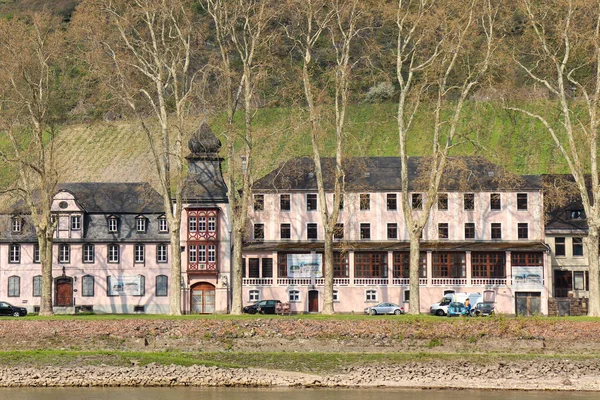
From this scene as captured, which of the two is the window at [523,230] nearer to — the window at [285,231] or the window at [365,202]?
the window at [365,202]

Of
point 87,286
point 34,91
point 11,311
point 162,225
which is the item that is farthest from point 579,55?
point 87,286

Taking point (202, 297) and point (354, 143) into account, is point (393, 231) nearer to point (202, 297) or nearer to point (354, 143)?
point (202, 297)

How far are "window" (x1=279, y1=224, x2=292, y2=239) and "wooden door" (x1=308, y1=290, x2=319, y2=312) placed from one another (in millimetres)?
5368

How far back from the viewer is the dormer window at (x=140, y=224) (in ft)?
270

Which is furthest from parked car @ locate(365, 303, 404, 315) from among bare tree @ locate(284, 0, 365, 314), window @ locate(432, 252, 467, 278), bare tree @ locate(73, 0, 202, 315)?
bare tree @ locate(73, 0, 202, 315)

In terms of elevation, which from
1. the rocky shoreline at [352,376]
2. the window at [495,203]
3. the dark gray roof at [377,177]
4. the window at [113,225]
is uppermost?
the dark gray roof at [377,177]

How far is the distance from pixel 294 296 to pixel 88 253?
15994 mm

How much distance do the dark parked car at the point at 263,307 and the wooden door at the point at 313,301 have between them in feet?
16.8

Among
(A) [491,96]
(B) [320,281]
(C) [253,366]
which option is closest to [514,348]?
(C) [253,366]

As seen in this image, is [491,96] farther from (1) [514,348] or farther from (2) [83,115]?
(2) [83,115]

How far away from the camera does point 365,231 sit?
276ft

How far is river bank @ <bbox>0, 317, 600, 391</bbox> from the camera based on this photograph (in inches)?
1761

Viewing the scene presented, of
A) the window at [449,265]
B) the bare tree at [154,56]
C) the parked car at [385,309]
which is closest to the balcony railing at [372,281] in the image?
the window at [449,265]

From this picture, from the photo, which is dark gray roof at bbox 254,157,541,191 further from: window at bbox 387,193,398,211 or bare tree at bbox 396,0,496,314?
bare tree at bbox 396,0,496,314
